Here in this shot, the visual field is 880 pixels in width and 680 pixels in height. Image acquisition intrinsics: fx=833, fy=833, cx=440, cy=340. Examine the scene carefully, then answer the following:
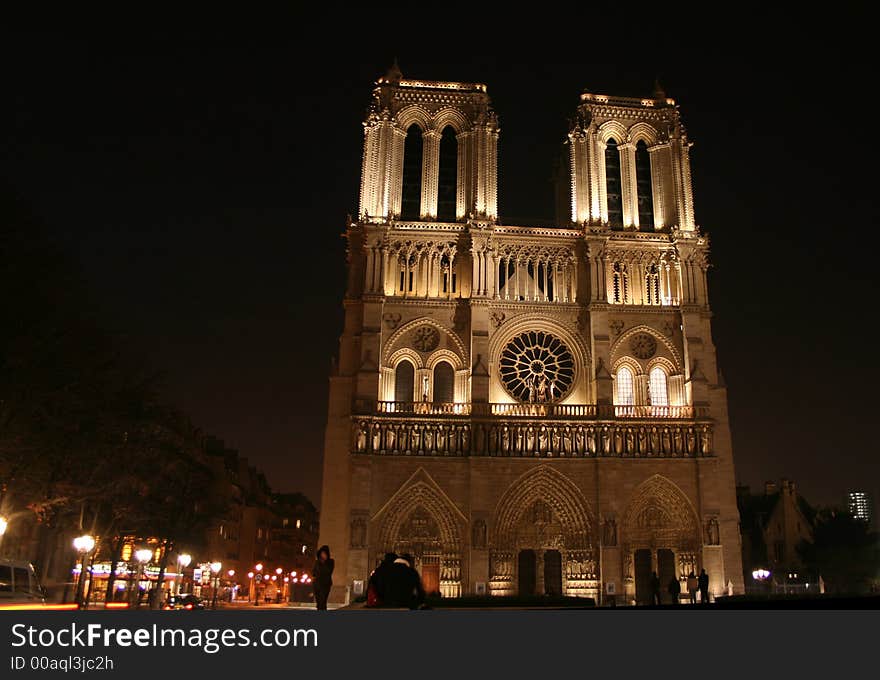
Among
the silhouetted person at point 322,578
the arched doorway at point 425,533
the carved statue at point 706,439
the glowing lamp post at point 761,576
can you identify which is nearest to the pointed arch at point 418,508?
the arched doorway at point 425,533

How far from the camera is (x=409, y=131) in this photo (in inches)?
1694

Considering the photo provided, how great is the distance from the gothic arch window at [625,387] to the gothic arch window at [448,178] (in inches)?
436

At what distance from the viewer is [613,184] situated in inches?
1714

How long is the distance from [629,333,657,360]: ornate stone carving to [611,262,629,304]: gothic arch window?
1.91m

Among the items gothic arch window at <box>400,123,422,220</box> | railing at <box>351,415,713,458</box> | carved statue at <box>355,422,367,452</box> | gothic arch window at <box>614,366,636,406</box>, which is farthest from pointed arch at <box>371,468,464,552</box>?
gothic arch window at <box>400,123,422,220</box>

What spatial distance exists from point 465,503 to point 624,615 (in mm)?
29277

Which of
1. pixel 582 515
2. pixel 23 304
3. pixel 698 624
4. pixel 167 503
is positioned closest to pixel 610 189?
pixel 582 515

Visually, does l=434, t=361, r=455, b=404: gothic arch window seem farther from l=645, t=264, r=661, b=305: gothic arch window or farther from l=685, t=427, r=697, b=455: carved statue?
l=685, t=427, r=697, b=455: carved statue

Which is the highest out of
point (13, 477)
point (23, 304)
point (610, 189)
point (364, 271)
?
point (610, 189)

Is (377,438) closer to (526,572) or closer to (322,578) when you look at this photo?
(526,572)

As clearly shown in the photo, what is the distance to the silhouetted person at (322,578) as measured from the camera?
1498 cm

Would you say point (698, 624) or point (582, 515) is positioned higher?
point (582, 515)

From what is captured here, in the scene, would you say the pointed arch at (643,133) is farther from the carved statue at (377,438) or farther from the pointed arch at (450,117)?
the carved statue at (377,438)

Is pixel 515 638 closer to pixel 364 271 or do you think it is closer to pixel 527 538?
pixel 527 538
